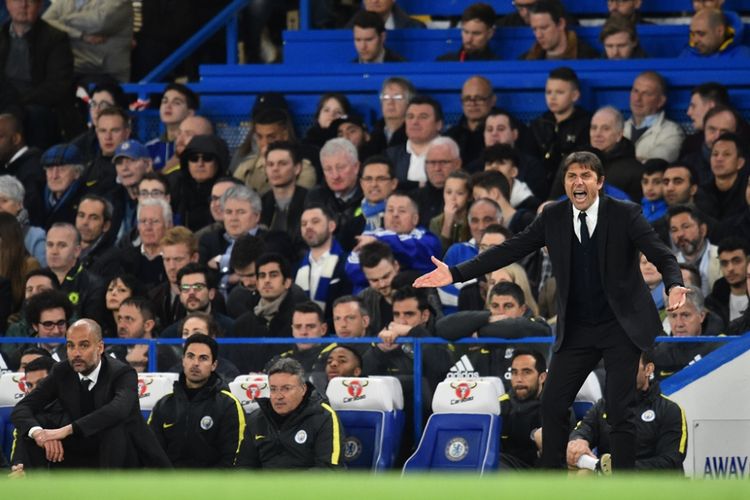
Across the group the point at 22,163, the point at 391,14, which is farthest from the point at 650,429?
the point at 22,163

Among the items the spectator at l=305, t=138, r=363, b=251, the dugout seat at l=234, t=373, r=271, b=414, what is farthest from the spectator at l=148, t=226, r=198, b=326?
the dugout seat at l=234, t=373, r=271, b=414

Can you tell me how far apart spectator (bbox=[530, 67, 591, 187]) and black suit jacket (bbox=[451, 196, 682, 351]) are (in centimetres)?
503

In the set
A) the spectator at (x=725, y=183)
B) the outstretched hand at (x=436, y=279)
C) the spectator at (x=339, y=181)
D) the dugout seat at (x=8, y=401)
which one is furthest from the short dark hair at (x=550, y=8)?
the outstretched hand at (x=436, y=279)

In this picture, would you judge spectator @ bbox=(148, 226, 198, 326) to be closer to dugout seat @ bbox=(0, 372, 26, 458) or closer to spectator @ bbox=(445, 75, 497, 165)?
dugout seat @ bbox=(0, 372, 26, 458)

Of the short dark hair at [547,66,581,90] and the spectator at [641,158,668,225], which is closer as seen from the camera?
the spectator at [641,158,668,225]

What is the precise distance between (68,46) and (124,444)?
715 centimetres

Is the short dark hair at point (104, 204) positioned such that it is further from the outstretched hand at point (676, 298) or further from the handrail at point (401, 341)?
the outstretched hand at point (676, 298)

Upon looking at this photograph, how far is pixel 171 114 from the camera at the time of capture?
52.4 feet

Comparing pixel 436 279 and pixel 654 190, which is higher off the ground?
pixel 654 190

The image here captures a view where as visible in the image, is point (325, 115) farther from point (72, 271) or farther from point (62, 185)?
point (72, 271)

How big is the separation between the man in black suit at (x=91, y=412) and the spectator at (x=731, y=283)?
4.24 metres

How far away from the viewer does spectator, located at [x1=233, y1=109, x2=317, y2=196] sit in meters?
14.8

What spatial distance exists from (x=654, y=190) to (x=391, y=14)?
4.54 metres

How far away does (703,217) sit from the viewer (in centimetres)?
1285
